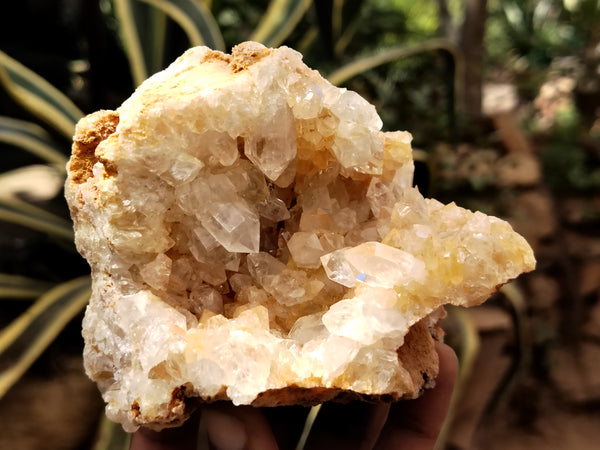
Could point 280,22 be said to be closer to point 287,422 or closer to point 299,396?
point 287,422

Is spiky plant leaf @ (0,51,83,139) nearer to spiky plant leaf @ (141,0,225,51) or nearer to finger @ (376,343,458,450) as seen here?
spiky plant leaf @ (141,0,225,51)

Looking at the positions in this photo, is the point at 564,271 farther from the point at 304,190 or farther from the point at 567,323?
the point at 304,190

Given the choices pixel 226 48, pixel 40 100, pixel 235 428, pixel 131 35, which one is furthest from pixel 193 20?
pixel 226 48

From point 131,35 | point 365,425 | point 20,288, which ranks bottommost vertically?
point 20,288

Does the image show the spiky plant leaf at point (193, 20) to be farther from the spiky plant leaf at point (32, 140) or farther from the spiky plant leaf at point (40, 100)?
the spiky plant leaf at point (32, 140)

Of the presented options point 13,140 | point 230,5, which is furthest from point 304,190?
point 230,5

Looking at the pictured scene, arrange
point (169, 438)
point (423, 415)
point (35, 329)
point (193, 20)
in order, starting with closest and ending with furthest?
point (169, 438), point (423, 415), point (35, 329), point (193, 20)

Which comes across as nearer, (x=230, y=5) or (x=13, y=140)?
(x=13, y=140)
